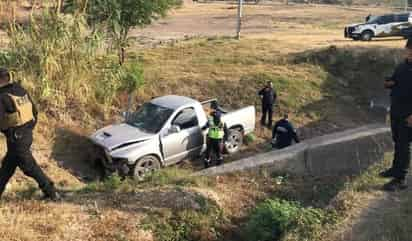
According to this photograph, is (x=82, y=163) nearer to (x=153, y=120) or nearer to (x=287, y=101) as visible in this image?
(x=153, y=120)

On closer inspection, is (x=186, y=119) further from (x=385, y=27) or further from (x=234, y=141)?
(x=385, y=27)

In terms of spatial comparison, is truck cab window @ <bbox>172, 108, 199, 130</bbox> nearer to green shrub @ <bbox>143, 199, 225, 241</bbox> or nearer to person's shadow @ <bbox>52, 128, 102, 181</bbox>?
person's shadow @ <bbox>52, 128, 102, 181</bbox>

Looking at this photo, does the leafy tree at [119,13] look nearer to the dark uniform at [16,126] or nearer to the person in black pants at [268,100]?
the person in black pants at [268,100]

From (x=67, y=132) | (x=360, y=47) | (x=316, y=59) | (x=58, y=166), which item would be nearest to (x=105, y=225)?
(x=58, y=166)

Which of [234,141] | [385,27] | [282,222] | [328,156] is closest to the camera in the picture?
[282,222]

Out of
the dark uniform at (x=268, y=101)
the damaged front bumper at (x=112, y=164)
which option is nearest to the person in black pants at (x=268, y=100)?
the dark uniform at (x=268, y=101)

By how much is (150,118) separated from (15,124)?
5112mm

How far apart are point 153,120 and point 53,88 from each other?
3070 mm

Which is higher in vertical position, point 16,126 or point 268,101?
point 16,126

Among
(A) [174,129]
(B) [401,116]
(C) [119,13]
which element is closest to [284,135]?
(A) [174,129]

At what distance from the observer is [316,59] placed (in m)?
19.2

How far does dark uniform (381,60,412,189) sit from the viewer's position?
224 inches

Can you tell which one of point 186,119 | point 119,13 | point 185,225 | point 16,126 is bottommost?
point 185,225

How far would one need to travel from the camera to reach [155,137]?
10.2 m
